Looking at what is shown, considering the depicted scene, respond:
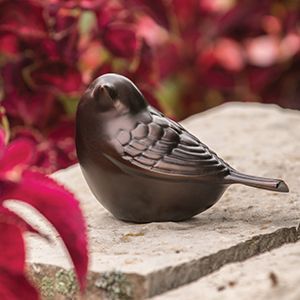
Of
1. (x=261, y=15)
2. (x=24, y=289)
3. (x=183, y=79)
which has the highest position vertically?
(x=24, y=289)

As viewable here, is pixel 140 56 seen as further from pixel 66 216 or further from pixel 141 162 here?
pixel 66 216

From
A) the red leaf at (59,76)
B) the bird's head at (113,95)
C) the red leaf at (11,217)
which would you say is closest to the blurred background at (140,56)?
the red leaf at (59,76)

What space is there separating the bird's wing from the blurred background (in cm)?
40

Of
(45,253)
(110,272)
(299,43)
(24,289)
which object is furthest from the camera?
(299,43)

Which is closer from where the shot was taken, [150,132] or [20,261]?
[20,261]

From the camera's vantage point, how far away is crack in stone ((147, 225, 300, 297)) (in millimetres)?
936

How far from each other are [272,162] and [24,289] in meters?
0.69

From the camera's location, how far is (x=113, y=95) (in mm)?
Answer: 1117

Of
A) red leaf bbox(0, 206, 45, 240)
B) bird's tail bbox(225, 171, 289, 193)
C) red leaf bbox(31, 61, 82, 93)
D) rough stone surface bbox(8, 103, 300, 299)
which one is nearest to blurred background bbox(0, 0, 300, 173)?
red leaf bbox(31, 61, 82, 93)

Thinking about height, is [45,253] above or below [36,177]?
below

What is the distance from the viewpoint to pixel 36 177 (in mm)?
855

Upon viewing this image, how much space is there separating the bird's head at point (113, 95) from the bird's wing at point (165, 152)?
27 mm

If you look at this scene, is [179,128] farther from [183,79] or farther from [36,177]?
[183,79]

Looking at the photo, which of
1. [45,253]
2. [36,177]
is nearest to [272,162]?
[45,253]
